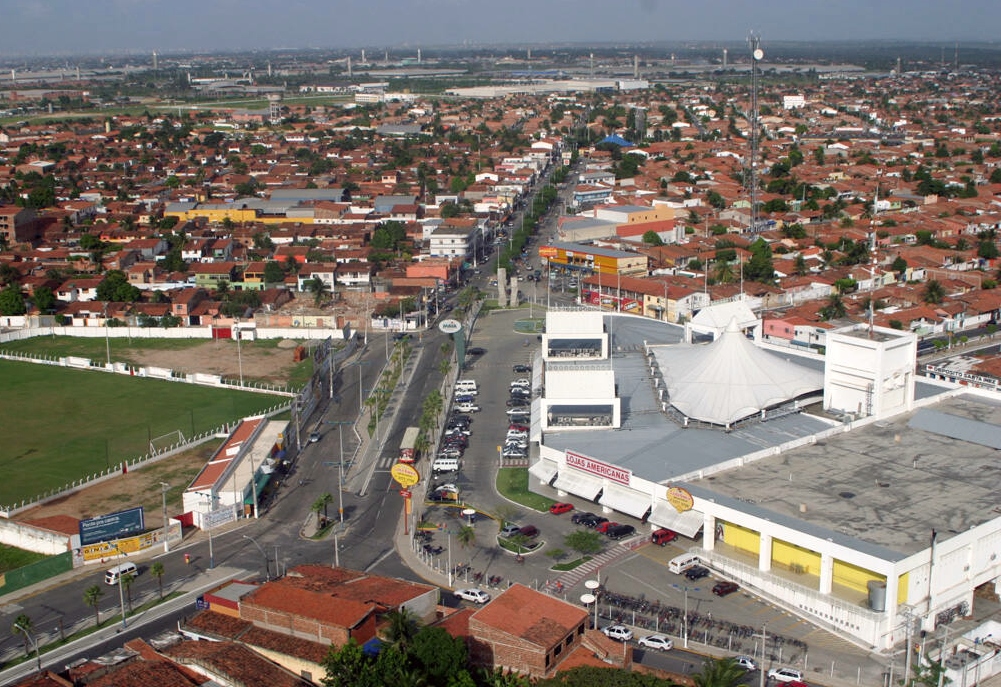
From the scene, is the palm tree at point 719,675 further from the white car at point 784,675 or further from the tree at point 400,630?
the tree at point 400,630

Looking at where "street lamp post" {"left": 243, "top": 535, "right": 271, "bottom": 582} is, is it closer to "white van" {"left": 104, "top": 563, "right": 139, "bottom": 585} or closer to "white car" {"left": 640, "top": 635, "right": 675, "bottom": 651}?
"white van" {"left": 104, "top": 563, "right": 139, "bottom": 585}

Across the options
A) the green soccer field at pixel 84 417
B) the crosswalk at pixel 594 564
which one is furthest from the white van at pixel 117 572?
the crosswalk at pixel 594 564

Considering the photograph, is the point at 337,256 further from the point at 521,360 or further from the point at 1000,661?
the point at 1000,661

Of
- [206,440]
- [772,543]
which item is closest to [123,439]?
[206,440]

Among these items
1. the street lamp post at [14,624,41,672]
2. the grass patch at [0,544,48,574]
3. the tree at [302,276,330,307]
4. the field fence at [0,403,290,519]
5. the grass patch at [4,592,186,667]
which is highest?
the tree at [302,276,330,307]

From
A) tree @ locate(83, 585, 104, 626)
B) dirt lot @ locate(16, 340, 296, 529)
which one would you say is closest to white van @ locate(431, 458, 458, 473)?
dirt lot @ locate(16, 340, 296, 529)

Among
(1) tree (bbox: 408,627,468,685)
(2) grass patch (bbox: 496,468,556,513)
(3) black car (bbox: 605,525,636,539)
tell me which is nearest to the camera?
(1) tree (bbox: 408,627,468,685)
